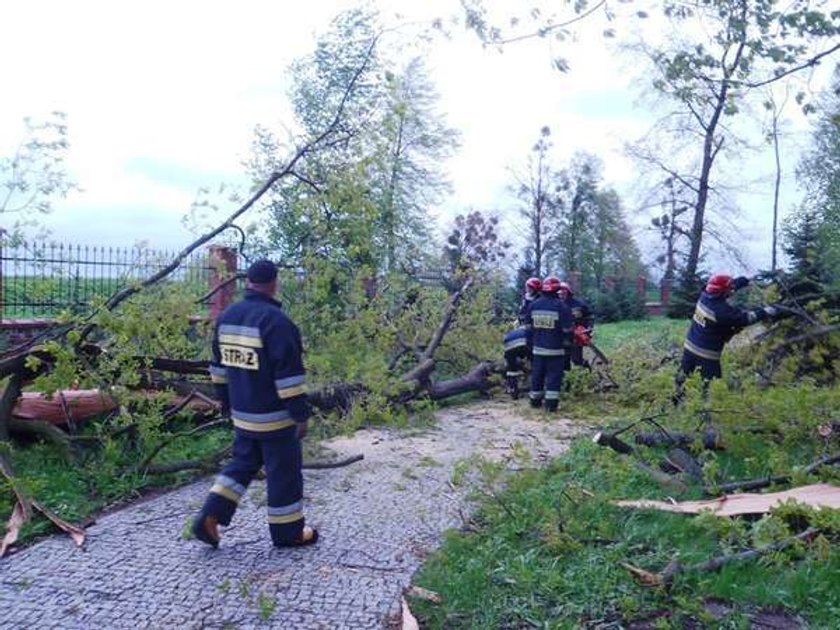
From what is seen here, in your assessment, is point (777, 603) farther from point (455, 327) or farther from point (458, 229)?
point (458, 229)

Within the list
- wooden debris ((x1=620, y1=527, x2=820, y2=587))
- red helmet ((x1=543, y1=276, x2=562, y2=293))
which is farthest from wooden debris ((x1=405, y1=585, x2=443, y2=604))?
red helmet ((x1=543, y1=276, x2=562, y2=293))

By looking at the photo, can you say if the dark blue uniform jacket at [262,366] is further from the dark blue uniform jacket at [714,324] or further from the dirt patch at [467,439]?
the dark blue uniform jacket at [714,324]

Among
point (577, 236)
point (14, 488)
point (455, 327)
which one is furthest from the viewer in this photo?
point (577, 236)

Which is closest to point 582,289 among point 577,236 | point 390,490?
point 577,236

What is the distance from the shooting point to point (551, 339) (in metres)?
8.98

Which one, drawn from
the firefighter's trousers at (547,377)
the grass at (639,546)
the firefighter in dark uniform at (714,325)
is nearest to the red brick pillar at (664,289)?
the firefighter's trousers at (547,377)

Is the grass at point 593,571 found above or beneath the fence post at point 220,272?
beneath

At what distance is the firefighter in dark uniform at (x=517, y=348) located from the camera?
9.75 meters

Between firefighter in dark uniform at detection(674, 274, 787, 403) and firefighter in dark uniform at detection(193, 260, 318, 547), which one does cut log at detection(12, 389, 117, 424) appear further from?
firefighter in dark uniform at detection(674, 274, 787, 403)

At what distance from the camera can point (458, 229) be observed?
2811cm

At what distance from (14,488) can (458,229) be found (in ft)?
79.1

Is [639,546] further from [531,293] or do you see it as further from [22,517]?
[531,293]

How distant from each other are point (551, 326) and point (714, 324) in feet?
6.34

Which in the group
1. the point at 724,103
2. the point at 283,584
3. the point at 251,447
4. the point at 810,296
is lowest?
the point at 283,584
